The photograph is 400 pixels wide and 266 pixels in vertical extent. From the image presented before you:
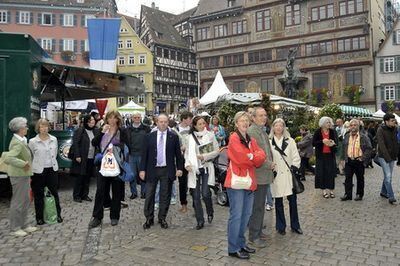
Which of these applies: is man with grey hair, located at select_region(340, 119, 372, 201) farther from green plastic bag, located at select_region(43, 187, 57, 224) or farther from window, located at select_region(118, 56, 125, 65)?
window, located at select_region(118, 56, 125, 65)

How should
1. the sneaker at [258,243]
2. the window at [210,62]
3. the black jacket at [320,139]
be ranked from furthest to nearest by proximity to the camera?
the window at [210,62] → the black jacket at [320,139] → the sneaker at [258,243]

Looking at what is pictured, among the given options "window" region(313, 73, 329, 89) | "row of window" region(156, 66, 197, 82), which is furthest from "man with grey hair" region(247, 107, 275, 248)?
"row of window" region(156, 66, 197, 82)

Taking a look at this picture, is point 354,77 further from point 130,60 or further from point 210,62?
point 130,60

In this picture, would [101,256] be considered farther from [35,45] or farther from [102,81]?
[102,81]

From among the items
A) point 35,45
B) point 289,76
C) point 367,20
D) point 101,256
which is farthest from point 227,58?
point 101,256

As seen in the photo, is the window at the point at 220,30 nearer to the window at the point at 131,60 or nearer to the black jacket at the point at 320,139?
the window at the point at 131,60

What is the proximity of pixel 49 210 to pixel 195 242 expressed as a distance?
2738 millimetres

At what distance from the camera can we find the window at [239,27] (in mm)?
48719

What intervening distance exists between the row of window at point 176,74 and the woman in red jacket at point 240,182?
5840cm

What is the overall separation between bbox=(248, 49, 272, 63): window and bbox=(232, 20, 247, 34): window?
2852 millimetres

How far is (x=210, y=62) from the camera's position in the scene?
5159 centimetres

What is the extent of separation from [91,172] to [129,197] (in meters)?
1.00

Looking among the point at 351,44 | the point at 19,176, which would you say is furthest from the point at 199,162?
the point at 351,44

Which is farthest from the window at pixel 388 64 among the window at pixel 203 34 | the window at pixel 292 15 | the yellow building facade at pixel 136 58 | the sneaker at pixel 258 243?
the sneaker at pixel 258 243
